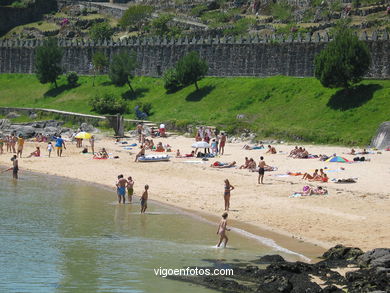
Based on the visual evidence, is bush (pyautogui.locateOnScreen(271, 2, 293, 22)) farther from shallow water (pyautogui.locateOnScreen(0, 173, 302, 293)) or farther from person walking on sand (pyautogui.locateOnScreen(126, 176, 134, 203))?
person walking on sand (pyautogui.locateOnScreen(126, 176, 134, 203))

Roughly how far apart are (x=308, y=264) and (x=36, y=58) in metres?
61.5

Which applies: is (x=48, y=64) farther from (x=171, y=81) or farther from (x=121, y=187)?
(x=121, y=187)

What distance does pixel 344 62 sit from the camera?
54.8 m

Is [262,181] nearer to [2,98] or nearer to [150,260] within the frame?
[150,260]

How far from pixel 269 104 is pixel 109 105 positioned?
1353 cm

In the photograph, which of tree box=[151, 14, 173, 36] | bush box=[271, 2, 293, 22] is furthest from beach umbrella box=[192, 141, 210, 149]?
bush box=[271, 2, 293, 22]

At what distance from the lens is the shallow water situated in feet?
76.2

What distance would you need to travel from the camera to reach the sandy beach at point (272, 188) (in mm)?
28375

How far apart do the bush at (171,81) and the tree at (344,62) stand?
51.7 feet

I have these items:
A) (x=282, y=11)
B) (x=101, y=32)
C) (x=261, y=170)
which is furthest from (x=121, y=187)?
(x=282, y=11)

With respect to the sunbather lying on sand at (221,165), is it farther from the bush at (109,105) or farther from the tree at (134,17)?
the tree at (134,17)

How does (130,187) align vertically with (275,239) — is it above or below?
above

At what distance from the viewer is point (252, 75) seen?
68.1 meters

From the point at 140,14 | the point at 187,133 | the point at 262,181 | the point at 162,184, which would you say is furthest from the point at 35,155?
the point at 140,14
